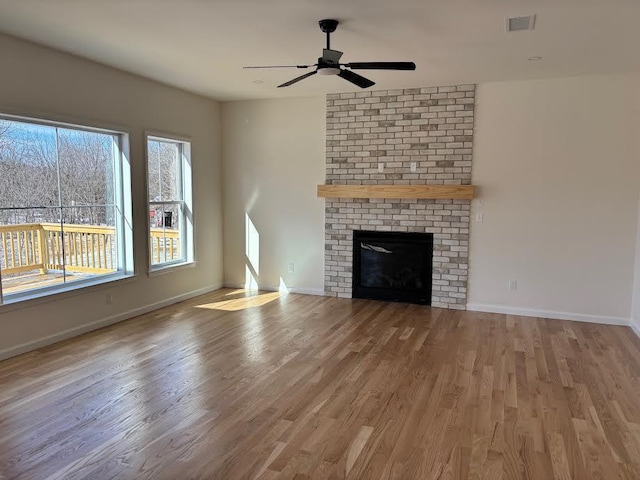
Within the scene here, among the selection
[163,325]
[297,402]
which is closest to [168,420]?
[297,402]

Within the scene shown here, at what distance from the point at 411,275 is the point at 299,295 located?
1.55 metres

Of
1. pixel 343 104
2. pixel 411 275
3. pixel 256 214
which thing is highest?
pixel 343 104

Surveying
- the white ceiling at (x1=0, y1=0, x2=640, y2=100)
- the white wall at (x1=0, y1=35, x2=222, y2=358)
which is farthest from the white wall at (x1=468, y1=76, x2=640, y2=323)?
the white wall at (x1=0, y1=35, x2=222, y2=358)

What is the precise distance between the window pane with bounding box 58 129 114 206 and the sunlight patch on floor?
5.68 feet

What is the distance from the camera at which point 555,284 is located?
535 cm

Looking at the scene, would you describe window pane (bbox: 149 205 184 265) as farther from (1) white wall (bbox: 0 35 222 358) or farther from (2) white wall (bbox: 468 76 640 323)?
(2) white wall (bbox: 468 76 640 323)

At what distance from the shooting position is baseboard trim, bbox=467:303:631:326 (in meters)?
5.16

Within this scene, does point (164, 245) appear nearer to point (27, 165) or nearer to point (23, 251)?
point (23, 251)

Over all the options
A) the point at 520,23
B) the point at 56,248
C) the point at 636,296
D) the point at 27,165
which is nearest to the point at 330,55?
the point at 520,23

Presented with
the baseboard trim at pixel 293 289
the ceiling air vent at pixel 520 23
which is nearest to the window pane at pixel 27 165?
the baseboard trim at pixel 293 289

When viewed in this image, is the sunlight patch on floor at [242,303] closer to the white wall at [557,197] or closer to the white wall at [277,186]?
the white wall at [277,186]

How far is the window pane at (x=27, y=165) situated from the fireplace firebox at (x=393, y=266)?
11.7 ft

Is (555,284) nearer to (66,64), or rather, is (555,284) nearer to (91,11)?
(91,11)

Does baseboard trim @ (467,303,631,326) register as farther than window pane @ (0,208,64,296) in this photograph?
Yes
